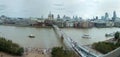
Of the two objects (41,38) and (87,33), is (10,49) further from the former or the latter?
(87,33)

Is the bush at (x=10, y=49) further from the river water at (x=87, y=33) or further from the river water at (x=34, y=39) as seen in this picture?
the river water at (x=87, y=33)

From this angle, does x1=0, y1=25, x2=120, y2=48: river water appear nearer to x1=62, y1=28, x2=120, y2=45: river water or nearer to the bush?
x1=62, y1=28, x2=120, y2=45: river water

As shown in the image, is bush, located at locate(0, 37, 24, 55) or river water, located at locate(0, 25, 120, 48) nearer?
bush, located at locate(0, 37, 24, 55)

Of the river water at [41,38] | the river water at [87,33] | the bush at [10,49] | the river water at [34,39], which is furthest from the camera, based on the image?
the river water at [87,33]

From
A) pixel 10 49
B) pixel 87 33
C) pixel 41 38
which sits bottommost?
pixel 87 33

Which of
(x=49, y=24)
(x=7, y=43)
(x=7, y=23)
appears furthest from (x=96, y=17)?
(x=7, y=43)

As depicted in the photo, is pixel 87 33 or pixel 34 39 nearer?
pixel 34 39

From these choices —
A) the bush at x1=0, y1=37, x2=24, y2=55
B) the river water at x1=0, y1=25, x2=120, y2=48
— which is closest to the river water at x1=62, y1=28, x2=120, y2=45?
the river water at x1=0, y1=25, x2=120, y2=48

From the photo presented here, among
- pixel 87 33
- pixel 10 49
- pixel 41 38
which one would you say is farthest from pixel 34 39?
pixel 87 33

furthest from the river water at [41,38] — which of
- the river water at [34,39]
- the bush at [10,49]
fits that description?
the bush at [10,49]

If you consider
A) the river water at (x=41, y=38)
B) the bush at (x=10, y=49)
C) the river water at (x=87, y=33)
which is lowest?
the river water at (x=87, y=33)

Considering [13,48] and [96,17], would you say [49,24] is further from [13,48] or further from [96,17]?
[13,48]
